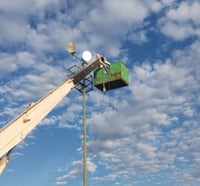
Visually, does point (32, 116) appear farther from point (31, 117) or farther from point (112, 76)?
point (112, 76)

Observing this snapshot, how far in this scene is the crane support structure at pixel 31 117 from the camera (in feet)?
82.0

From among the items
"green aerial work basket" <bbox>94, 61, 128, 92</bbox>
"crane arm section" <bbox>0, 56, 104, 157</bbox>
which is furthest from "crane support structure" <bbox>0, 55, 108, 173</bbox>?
"green aerial work basket" <bbox>94, 61, 128, 92</bbox>

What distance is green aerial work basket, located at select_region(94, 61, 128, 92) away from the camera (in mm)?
34656

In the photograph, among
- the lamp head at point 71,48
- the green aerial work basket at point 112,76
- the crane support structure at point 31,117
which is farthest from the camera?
the lamp head at point 71,48

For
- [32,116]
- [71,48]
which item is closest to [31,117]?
[32,116]

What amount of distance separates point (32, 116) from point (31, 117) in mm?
139

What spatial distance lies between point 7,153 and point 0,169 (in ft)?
3.81

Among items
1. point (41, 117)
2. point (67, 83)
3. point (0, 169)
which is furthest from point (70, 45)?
point (0, 169)

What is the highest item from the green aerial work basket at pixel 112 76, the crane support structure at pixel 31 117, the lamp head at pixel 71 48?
the lamp head at pixel 71 48

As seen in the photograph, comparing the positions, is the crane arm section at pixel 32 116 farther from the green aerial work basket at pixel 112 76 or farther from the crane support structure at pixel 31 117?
the green aerial work basket at pixel 112 76

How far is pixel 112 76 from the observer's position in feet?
114

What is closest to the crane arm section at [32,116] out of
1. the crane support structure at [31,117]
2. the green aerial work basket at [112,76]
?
the crane support structure at [31,117]

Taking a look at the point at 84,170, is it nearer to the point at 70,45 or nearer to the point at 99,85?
the point at 99,85

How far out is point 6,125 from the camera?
25328 millimetres
